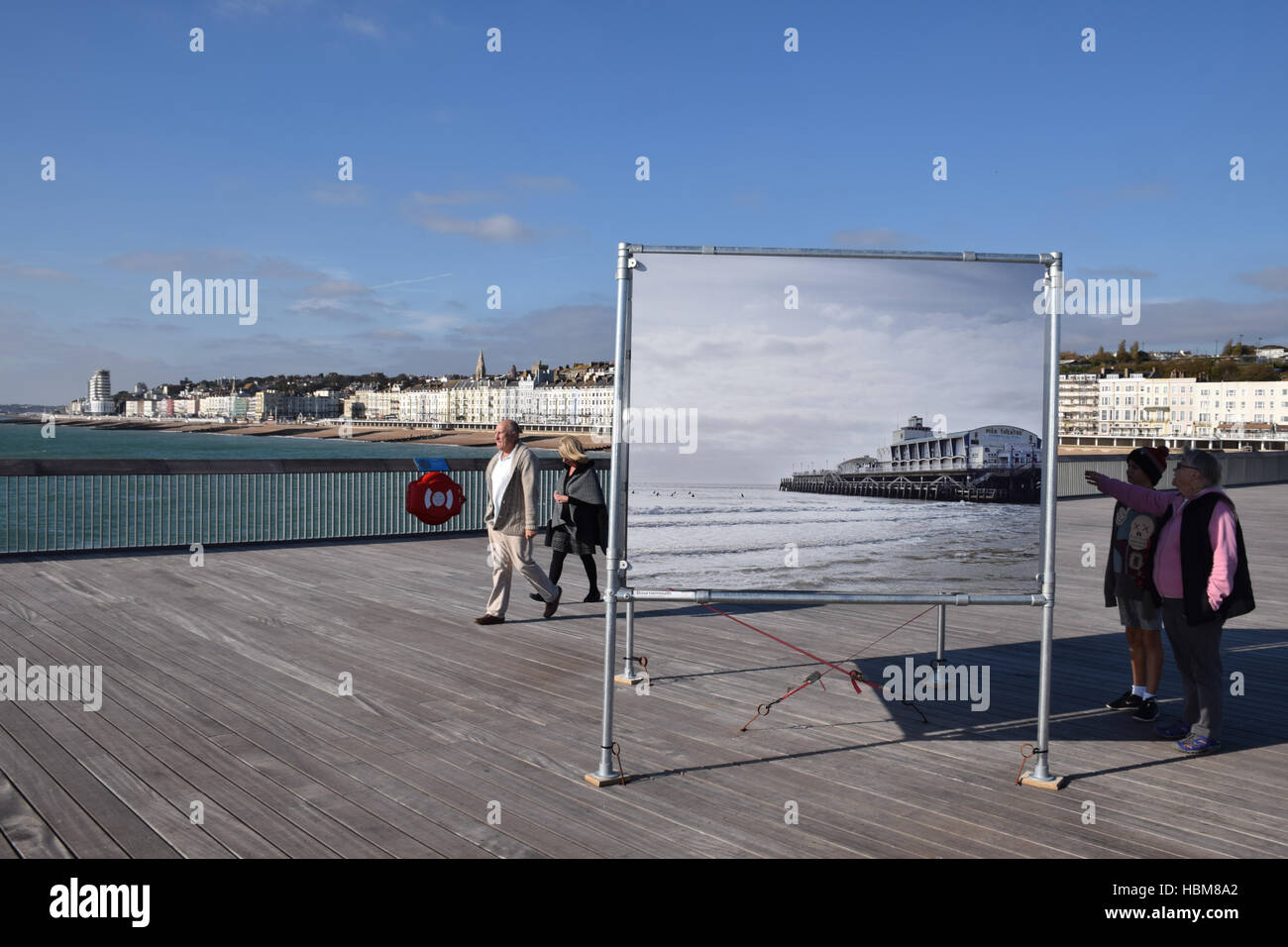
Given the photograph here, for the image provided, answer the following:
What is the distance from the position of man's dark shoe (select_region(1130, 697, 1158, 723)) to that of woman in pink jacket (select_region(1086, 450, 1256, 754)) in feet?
0.62

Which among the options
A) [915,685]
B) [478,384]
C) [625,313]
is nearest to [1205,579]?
[915,685]

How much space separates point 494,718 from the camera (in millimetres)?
5461

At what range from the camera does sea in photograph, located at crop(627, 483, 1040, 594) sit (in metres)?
4.67

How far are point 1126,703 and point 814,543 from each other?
2.51m

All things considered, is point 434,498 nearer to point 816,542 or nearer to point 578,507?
point 578,507

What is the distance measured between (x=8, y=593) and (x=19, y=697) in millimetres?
4140

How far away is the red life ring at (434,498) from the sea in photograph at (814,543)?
32.1 feet

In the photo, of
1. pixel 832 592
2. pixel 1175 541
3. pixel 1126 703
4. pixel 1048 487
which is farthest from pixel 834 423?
pixel 1126 703

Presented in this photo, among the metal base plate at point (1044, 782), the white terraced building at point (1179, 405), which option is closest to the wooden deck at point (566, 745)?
the metal base plate at point (1044, 782)

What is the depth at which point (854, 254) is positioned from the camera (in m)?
4.44

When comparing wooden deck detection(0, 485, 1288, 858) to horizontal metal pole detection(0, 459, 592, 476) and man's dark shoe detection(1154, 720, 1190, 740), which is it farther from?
horizontal metal pole detection(0, 459, 592, 476)

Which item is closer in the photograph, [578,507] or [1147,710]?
[1147,710]
